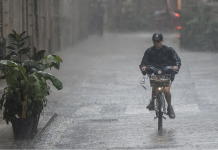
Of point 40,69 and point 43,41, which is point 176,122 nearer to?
point 40,69

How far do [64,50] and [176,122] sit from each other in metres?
19.7

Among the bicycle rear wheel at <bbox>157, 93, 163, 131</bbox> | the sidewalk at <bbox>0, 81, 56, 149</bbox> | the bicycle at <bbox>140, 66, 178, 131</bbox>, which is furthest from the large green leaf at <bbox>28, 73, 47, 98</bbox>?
the bicycle rear wheel at <bbox>157, 93, 163, 131</bbox>

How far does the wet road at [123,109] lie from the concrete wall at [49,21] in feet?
6.09

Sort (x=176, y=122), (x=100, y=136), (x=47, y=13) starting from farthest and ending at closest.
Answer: (x=47, y=13) → (x=176, y=122) → (x=100, y=136)

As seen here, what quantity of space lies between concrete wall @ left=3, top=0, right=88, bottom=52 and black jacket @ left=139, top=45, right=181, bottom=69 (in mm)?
7833

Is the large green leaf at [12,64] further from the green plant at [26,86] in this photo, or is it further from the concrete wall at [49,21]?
the concrete wall at [49,21]

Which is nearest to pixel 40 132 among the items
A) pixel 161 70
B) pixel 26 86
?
pixel 26 86

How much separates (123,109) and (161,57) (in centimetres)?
242

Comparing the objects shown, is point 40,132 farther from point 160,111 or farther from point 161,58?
point 161,58

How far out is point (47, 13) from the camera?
26.6 m

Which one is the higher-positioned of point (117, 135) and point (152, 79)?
point (152, 79)

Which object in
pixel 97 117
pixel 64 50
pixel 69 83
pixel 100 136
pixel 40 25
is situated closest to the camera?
pixel 100 136

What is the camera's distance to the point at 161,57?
10.8 meters

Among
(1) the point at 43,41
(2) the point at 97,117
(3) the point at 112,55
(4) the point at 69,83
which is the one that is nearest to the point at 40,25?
(1) the point at 43,41
